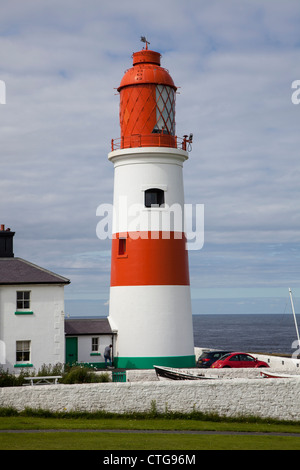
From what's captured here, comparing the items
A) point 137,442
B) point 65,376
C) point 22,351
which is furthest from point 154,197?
point 137,442

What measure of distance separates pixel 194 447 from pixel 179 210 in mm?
14305

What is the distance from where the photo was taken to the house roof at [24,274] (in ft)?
90.3

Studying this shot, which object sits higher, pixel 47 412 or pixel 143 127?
pixel 143 127

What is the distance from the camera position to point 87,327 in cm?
3016

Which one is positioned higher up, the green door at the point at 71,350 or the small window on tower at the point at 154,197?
the small window on tower at the point at 154,197

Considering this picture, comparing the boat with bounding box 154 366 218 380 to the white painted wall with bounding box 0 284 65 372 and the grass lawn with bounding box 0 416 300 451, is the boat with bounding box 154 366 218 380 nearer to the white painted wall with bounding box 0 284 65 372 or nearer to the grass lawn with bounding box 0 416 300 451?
the grass lawn with bounding box 0 416 300 451

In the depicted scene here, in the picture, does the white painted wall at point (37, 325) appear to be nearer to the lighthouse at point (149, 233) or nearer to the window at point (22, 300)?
the window at point (22, 300)

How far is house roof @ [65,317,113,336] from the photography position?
29547 mm

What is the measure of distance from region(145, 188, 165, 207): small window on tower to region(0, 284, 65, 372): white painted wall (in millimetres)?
5303

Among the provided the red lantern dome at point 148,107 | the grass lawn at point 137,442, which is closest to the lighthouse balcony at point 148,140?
the red lantern dome at point 148,107

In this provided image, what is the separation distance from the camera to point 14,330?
27125mm
